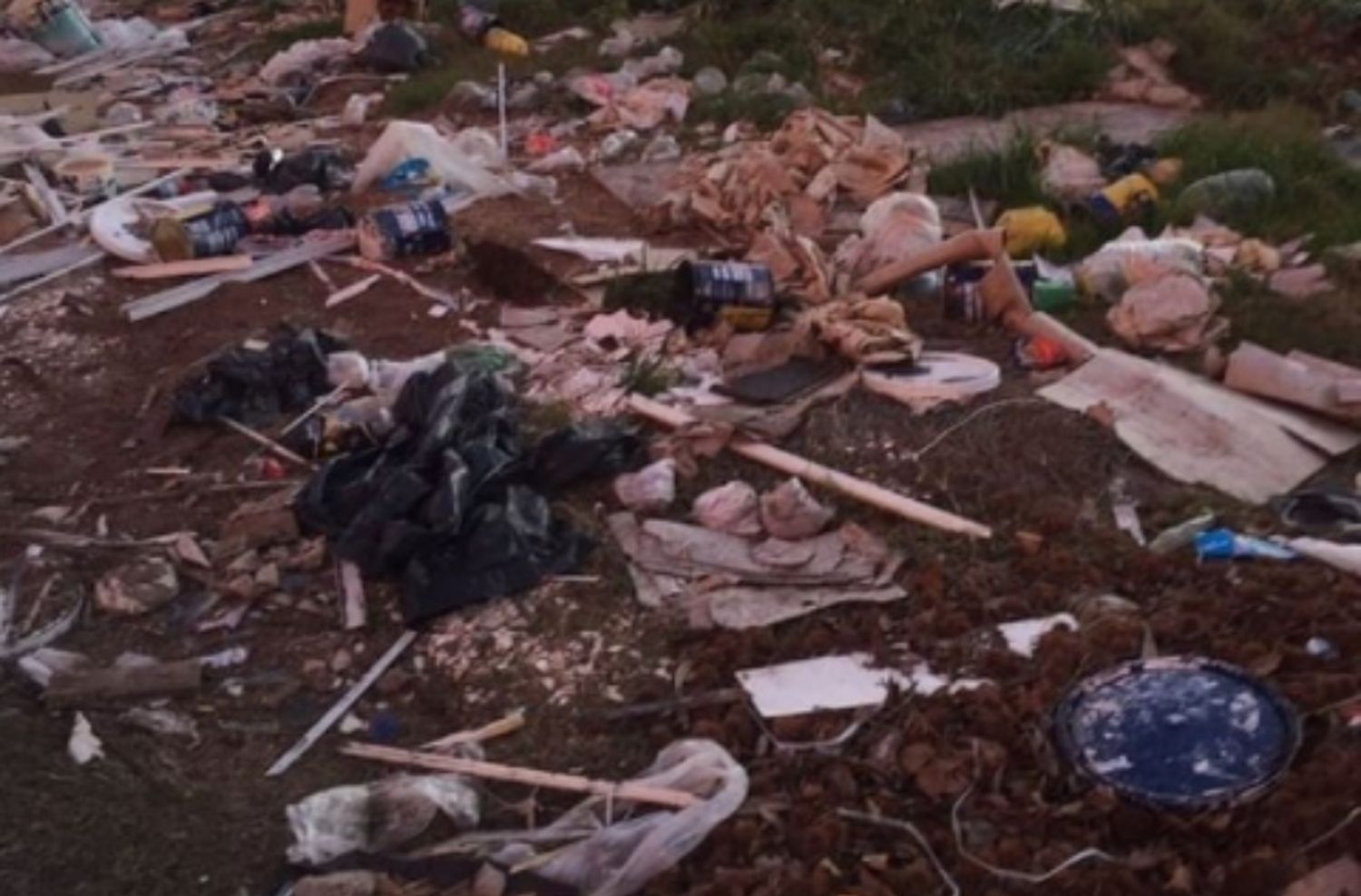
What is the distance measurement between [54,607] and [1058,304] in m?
3.22

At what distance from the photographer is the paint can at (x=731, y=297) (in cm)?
580

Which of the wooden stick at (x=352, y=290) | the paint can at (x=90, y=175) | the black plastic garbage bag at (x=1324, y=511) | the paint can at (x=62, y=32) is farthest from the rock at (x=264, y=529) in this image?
the paint can at (x=62, y=32)

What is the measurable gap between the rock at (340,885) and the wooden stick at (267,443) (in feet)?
6.38

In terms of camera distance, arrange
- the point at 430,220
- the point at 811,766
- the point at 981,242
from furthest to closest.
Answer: the point at 430,220
the point at 981,242
the point at 811,766

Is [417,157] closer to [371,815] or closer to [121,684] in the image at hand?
[121,684]

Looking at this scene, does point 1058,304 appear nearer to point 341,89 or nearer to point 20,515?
point 20,515

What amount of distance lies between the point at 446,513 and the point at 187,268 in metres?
2.78

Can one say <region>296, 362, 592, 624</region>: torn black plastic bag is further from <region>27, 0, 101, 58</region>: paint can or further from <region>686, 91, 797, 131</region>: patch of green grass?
<region>27, 0, 101, 58</region>: paint can

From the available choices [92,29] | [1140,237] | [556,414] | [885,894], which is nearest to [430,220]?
[556,414]

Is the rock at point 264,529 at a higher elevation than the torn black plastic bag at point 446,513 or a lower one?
lower

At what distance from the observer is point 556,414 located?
540 centimetres

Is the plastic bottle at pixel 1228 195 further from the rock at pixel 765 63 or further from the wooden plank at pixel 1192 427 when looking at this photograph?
the rock at pixel 765 63

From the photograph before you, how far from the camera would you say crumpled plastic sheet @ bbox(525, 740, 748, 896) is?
3.56m

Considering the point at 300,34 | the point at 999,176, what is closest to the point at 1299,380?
the point at 999,176
